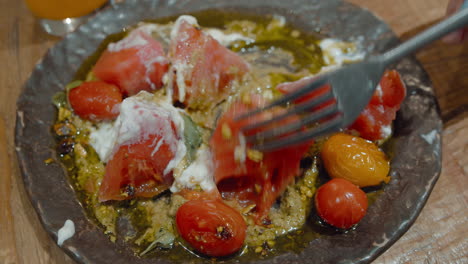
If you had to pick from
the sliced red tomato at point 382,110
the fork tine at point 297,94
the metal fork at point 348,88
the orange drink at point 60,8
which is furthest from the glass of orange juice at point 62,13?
the sliced red tomato at point 382,110

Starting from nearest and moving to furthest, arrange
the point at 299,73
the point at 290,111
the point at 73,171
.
Result: the point at 290,111, the point at 73,171, the point at 299,73

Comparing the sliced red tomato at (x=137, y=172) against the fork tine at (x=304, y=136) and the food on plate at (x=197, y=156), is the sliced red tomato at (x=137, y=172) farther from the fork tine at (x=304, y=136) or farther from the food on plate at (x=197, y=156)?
the fork tine at (x=304, y=136)

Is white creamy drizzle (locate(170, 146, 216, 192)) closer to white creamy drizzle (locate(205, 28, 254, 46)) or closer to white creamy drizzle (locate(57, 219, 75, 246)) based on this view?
white creamy drizzle (locate(57, 219, 75, 246))

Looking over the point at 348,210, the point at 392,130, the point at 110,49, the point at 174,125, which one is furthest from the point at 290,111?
the point at 110,49

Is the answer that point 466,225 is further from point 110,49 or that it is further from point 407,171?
point 110,49

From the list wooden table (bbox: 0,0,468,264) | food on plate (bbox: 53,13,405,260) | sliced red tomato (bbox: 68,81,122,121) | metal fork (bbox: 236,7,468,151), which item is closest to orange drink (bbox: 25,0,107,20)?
wooden table (bbox: 0,0,468,264)

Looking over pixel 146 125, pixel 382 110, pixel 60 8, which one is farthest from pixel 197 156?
pixel 60 8

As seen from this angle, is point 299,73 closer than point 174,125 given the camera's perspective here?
No
